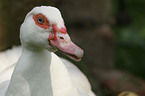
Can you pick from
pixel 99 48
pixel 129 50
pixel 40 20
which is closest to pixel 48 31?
pixel 40 20

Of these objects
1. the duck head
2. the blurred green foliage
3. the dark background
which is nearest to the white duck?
the duck head

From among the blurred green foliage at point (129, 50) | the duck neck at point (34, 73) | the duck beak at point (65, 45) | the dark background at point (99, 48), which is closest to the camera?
the duck beak at point (65, 45)

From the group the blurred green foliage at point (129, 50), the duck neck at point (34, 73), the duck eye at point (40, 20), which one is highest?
the duck eye at point (40, 20)

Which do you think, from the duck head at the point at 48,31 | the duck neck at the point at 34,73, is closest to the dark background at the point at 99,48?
the duck neck at the point at 34,73

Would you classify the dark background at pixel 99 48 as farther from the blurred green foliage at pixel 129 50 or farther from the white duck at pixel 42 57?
the white duck at pixel 42 57

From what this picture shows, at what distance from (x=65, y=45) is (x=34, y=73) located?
35 centimetres

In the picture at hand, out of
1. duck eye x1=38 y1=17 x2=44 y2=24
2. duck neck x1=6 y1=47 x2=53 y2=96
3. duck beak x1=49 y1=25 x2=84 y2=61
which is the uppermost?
duck eye x1=38 y1=17 x2=44 y2=24

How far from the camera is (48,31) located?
145 cm

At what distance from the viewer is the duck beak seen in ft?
4.41

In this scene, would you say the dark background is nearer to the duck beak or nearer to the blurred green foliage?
the blurred green foliage

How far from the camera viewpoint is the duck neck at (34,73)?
5.29 feet

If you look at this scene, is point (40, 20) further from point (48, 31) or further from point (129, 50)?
point (129, 50)

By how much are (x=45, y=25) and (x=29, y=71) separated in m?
0.35

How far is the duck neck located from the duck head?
12 cm
